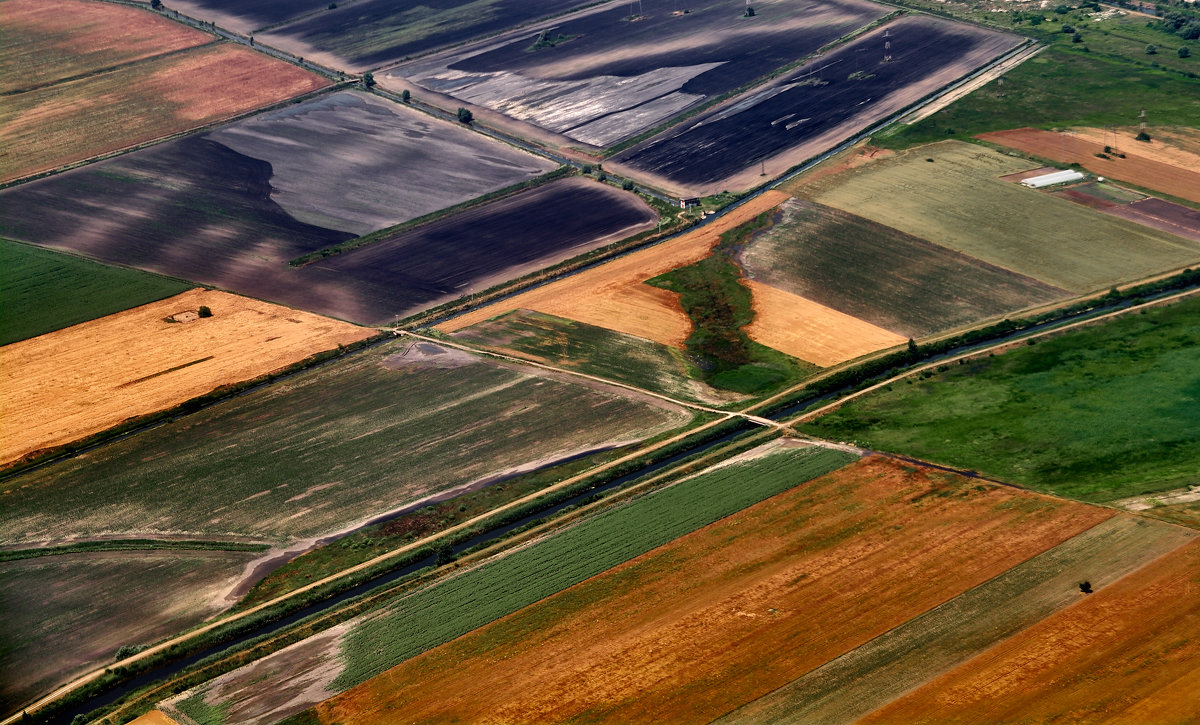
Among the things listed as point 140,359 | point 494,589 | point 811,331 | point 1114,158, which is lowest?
point 494,589

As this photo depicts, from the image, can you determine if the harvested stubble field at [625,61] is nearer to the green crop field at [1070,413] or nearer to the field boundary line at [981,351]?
the field boundary line at [981,351]

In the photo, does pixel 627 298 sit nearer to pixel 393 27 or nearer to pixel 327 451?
pixel 327 451

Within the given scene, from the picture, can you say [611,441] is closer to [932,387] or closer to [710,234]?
[932,387]

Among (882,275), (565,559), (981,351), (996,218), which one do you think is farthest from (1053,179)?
(565,559)

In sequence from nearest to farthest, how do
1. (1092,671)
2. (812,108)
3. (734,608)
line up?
(1092,671), (734,608), (812,108)

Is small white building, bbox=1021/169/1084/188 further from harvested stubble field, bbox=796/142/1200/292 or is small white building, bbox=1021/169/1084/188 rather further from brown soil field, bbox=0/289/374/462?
brown soil field, bbox=0/289/374/462

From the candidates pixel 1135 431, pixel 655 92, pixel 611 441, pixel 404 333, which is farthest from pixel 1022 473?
pixel 655 92

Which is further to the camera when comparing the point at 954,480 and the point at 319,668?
the point at 954,480
